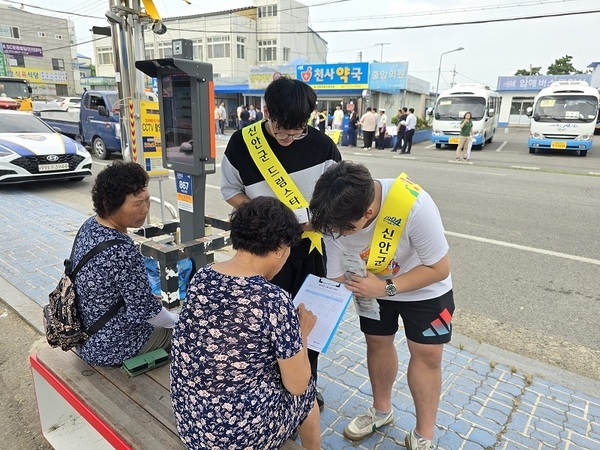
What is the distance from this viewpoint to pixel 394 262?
76.4 inches

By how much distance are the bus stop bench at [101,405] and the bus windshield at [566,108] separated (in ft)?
57.5

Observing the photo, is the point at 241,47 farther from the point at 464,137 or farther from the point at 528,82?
the point at 464,137

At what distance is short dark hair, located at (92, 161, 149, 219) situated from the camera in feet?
6.57

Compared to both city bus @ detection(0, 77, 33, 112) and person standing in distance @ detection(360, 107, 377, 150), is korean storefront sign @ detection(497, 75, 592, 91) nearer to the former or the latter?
person standing in distance @ detection(360, 107, 377, 150)

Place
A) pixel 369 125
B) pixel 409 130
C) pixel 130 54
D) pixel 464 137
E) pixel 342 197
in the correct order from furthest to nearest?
pixel 369 125
pixel 409 130
pixel 464 137
pixel 130 54
pixel 342 197

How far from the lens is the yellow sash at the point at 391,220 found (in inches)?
68.6

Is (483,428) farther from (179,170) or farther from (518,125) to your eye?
(518,125)

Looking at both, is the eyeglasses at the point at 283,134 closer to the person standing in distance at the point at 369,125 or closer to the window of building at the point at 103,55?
the person standing in distance at the point at 369,125

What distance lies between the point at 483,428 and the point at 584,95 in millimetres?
17052

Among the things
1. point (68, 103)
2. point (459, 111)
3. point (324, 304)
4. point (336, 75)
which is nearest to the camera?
point (324, 304)

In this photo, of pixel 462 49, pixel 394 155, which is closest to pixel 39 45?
pixel 462 49

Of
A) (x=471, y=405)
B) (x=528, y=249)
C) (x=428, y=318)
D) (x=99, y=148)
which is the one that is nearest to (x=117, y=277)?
(x=428, y=318)

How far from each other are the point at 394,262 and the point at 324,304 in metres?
0.38

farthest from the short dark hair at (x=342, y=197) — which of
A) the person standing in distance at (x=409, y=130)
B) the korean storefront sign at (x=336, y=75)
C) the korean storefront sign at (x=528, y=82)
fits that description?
the korean storefront sign at (x=528, y=82)
